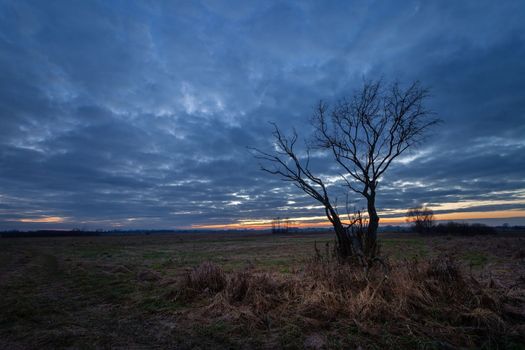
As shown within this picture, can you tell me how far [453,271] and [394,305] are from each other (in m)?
2.08

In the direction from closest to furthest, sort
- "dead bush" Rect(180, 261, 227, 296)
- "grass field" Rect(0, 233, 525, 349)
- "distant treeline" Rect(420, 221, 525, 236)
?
"grass field" Rect(0, 233, 525, 349), "dead bush" Rect(180, 261, 227, 296), "distant treeline" Rect(420, 221, 525, 236)

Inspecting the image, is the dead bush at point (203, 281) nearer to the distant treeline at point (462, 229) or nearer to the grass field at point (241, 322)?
the grass field at point (241, 322)

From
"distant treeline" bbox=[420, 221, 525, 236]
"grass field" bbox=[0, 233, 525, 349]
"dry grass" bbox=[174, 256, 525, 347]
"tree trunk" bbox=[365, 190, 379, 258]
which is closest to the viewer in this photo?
"grass field" bbox=[0, 233, 525, 349]

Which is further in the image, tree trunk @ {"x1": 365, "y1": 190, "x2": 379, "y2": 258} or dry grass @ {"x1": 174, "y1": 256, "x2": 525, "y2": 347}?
tree trunk @ {"x1": 365, "y1": 190, "x2": 379, "y2": 258}

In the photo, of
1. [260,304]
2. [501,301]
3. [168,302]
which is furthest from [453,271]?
[168,302]

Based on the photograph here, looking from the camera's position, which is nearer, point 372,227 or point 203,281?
point 203,281

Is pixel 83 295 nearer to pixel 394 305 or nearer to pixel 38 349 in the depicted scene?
pixel 38 349

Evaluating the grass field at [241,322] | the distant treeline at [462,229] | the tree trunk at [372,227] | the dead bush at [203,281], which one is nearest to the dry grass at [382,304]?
the grass field at [241,322]

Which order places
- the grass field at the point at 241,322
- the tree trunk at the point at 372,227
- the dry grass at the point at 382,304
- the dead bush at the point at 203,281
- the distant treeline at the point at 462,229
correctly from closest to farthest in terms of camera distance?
1. the grass field at the point at 241,322
2. the dry grass at the point at 382,304
3. the dead bush at the point at 203,281
4. the tree trunk at the point at 372,227
5. the distant treeline at the point at 462,229

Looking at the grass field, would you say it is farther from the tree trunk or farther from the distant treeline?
the distant treeline

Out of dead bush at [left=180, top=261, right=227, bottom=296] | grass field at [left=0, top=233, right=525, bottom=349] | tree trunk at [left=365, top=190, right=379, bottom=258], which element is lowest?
grass field at [left=0, top=233, right=525, bottom=349]

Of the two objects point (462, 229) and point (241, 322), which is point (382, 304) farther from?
point (462, 229)

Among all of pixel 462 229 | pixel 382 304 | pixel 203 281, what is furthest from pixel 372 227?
pixel 462 229

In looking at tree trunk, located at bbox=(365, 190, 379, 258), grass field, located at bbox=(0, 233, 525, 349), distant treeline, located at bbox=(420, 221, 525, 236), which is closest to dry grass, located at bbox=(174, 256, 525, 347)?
grass field, located at bbox=(0, 233, 525, 349)
